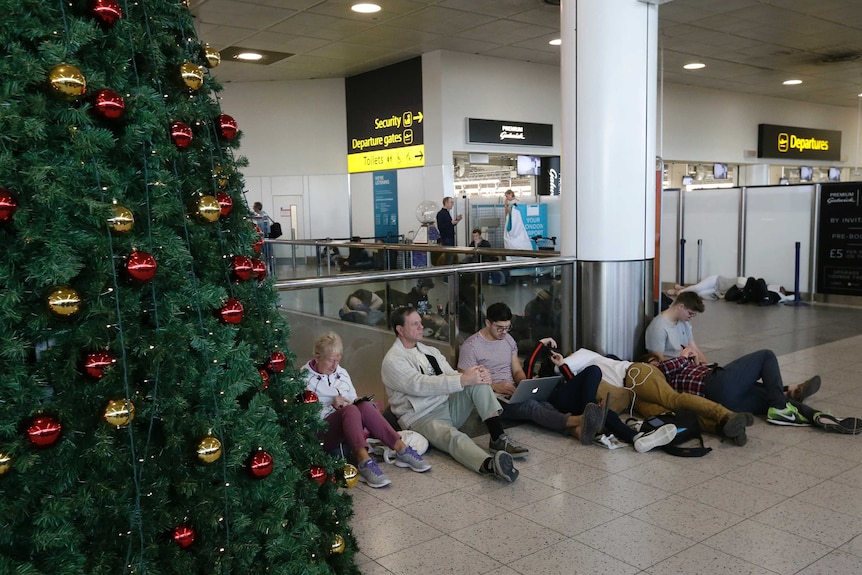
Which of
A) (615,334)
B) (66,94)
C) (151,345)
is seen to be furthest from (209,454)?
(615,334)

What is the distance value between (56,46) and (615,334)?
568cm

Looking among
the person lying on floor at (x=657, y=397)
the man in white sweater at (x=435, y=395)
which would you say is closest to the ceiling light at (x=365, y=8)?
the person lying on floor at (x=657, y=397)

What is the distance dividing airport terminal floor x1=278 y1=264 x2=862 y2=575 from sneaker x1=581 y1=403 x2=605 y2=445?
0.11 metres

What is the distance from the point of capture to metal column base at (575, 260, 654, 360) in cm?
691

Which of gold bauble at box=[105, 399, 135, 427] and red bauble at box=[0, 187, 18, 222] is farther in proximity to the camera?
gold bauble at box=[105, 399, 135, 427]

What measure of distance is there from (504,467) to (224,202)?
2564 millimetres

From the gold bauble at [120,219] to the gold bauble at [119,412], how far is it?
0.51 m

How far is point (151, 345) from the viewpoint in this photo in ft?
7.66

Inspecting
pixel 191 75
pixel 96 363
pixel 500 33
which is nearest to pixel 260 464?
pixel 96 363

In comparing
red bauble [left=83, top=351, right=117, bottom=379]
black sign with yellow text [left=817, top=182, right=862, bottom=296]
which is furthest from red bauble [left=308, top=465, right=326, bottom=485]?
black sign with yellow text [left=817, top=182, right=862, bottom=296]

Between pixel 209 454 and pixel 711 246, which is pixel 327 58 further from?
pixel 209 454

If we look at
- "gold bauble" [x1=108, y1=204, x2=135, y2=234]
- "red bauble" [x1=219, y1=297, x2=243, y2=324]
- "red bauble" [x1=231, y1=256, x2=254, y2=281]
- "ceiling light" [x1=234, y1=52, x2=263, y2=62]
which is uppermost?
"ceiling light" [x1=234, y1=52, x2=263, y2=62]

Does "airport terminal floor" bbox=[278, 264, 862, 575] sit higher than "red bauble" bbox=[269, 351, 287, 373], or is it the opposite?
"red bauble" bbox=[269, 351, 287, 373]

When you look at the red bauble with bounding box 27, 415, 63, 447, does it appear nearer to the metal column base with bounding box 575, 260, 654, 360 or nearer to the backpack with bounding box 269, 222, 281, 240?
the metal column base with bounding box 575, 260, 654, 360
